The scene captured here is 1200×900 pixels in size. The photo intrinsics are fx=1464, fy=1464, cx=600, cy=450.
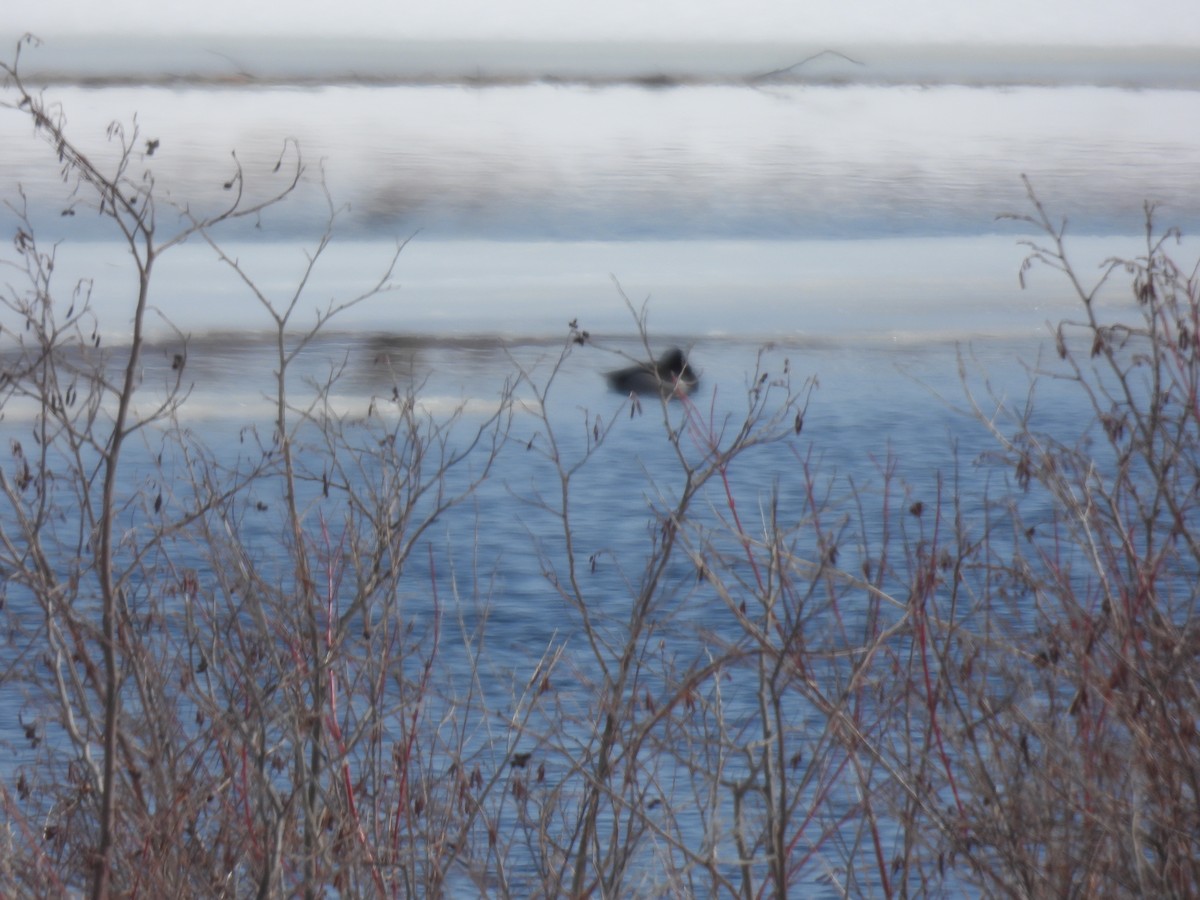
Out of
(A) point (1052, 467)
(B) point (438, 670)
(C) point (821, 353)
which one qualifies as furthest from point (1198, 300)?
(C) point (821, 353)

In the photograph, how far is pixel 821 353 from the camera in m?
22.5

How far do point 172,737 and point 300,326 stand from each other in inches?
1124

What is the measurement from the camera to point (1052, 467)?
3348mm

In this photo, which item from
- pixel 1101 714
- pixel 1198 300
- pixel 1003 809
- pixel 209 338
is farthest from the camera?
pixel 209 338

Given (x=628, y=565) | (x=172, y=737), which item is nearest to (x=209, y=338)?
(x=628, y=565)

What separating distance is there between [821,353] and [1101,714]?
759 inches

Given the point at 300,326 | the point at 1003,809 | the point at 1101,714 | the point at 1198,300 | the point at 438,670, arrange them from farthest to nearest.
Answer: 1. the point at 300,326
2. the point at 438,670
3. the point at 1198,300
4. the point at 1101,714
5. the point at 1003,809

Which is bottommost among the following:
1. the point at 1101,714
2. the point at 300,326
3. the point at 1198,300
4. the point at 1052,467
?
the point at 300,326

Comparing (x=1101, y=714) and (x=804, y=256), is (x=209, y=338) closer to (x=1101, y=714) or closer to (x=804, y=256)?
(x=804, y=256)

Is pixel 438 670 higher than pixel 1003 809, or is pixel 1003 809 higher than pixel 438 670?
pixel 1003 809

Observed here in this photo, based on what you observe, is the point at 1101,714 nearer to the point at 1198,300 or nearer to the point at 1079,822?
the point at 1079,822

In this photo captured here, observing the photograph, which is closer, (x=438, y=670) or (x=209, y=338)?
(x=438, y=670)

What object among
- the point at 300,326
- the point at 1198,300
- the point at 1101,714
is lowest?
the point at 300,326

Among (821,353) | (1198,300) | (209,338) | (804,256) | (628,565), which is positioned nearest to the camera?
(1198,300)
